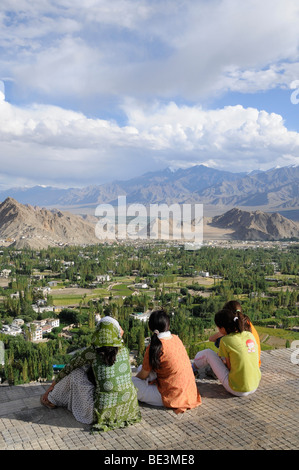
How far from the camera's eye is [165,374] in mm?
3512

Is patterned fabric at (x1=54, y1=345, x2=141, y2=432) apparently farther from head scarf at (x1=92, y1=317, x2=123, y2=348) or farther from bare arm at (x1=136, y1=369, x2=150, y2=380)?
bare arm at (x1=136, y1=369, x2=150, y2=380)

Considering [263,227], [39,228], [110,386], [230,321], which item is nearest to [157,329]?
[110,386]

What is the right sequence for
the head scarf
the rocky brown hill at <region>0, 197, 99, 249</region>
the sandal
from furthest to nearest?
1. the rocky brown hill at <region>0, 197, 99, 249</region>
2. the sandal
3. the head scarf

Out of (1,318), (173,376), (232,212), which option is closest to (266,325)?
(1,318)

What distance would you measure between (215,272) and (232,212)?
60.9 m

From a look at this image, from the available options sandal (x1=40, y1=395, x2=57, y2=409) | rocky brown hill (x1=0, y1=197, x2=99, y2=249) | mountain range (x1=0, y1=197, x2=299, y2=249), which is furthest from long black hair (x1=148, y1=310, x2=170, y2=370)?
rocky brown hill (x1=0, y1=197, x2=99, y2=249)

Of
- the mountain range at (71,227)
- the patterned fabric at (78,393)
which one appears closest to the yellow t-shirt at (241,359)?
the patterned fabric at (78,393)

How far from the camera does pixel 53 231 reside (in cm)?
7294

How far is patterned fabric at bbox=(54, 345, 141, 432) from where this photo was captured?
10.6 feet

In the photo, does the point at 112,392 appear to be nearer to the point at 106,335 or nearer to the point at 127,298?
the point at 106,335

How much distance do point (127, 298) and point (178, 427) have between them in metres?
22.3

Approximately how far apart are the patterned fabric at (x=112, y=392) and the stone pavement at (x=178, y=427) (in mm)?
82

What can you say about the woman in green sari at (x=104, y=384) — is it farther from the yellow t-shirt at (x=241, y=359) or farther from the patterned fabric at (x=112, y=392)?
the yellow t-shirt at (x=241, y=359)

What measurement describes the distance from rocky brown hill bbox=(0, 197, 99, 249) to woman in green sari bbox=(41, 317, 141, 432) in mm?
56962
